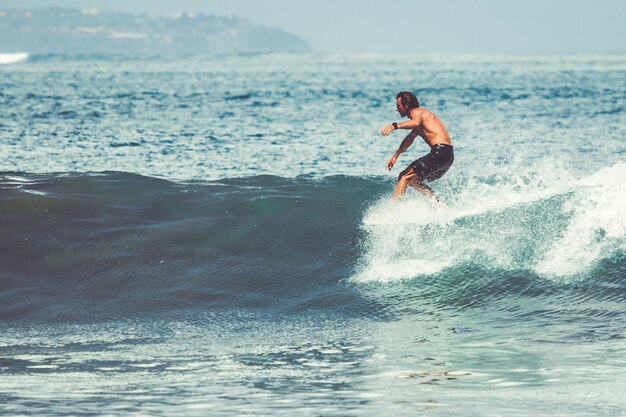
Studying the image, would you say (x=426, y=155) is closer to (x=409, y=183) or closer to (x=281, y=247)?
(x=409, y=183)

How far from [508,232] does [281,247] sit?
285 cm

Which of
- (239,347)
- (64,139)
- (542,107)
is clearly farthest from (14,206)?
(542,107)

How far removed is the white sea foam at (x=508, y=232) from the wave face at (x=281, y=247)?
2cm

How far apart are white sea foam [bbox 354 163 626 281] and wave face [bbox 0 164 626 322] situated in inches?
0.8

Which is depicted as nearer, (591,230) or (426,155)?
(591,230)

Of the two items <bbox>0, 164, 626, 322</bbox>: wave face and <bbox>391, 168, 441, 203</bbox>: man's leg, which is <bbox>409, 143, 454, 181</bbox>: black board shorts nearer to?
<bbox>391, 168, 441, 203</bbox>: man's leg

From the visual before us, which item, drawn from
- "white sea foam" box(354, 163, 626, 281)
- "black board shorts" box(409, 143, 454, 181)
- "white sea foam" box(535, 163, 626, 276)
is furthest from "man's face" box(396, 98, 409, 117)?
"white sea foam" box(535, 163, 626, 276)

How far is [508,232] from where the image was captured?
12367 millimetres

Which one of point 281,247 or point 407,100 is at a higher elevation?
point 407,100

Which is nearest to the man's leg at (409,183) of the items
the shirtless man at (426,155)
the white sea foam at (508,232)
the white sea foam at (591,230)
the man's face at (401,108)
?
the shirtless man at (426,155)

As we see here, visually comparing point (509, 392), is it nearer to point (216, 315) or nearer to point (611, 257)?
point (216, 315)

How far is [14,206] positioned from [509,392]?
8.77 m

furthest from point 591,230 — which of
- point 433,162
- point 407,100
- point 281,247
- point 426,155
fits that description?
point 281,247

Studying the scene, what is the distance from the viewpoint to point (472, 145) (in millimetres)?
25781
